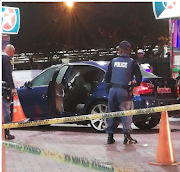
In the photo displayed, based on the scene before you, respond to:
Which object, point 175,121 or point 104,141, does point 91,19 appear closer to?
point 175,121

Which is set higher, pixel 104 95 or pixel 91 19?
pixel 91 19

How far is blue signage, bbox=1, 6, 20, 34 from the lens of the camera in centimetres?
1129

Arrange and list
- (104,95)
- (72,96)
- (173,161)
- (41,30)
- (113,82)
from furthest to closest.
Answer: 1. (41,30)
2. (72,96)
3. (104,95)
4. (113,82)
5. (173,161)

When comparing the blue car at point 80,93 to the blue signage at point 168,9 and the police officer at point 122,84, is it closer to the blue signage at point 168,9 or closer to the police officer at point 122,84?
the police officer at point 122,84

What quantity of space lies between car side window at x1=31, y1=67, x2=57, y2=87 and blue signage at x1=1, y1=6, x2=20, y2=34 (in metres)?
2.51

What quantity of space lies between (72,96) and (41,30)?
1761 centimetres

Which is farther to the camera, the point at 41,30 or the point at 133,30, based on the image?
the point at 41,30

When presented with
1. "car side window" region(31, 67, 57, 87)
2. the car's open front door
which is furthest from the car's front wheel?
"car side window" region(31, 67, 57, 87)

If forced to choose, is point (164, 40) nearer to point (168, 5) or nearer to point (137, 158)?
point (168, 5)

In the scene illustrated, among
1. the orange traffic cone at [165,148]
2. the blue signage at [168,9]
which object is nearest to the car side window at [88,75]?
the blue signage at [168,9]

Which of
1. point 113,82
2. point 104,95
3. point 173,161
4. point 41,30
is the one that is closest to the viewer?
point 173,161

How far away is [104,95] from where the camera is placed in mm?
8266

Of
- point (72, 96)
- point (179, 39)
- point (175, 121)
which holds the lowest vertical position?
point (175, 121)

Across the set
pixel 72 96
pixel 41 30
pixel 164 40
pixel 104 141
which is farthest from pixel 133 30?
pixel 104 141
